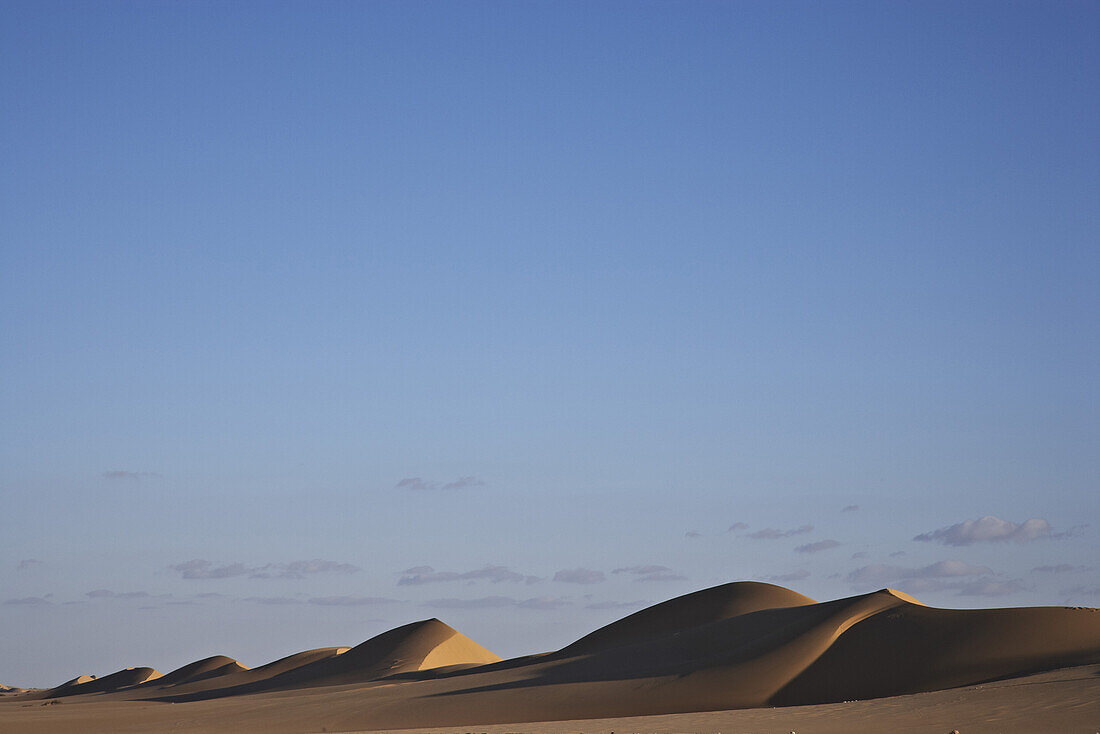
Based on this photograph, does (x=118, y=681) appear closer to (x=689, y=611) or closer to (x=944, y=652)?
(x=689, y=611)

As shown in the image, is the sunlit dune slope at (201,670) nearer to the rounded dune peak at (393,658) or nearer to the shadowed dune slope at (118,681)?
the shadowed dune slope at (118,681)

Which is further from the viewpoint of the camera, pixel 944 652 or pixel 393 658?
pixel 393 658

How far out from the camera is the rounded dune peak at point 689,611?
52.4m

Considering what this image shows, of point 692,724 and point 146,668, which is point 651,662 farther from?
point 146,668

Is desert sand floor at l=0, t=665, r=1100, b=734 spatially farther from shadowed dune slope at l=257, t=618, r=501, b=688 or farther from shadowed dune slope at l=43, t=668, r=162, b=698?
shadowed dune slope at l=43, t=668, r=162, b=698

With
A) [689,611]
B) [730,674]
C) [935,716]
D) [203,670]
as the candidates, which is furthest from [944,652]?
[203,670]

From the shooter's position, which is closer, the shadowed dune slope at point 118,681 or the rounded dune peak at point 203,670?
the rounded dune peak at point 203,670

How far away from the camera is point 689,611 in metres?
53.5

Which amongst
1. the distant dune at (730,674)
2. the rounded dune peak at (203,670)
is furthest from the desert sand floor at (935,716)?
the rounded dune peak at (203,670)

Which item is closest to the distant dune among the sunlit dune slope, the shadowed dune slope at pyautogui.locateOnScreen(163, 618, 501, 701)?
the shadowed dune slope at pyautogui.locateOnScreen(163, 618, 501, 701)

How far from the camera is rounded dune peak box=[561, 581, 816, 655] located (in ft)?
172

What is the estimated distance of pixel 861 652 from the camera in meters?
35.1

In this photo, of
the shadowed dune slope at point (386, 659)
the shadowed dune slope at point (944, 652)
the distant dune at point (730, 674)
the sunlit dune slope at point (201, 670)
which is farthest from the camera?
the sunlit dune slope at point (201, 670)

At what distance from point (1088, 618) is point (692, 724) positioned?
46.6ft
